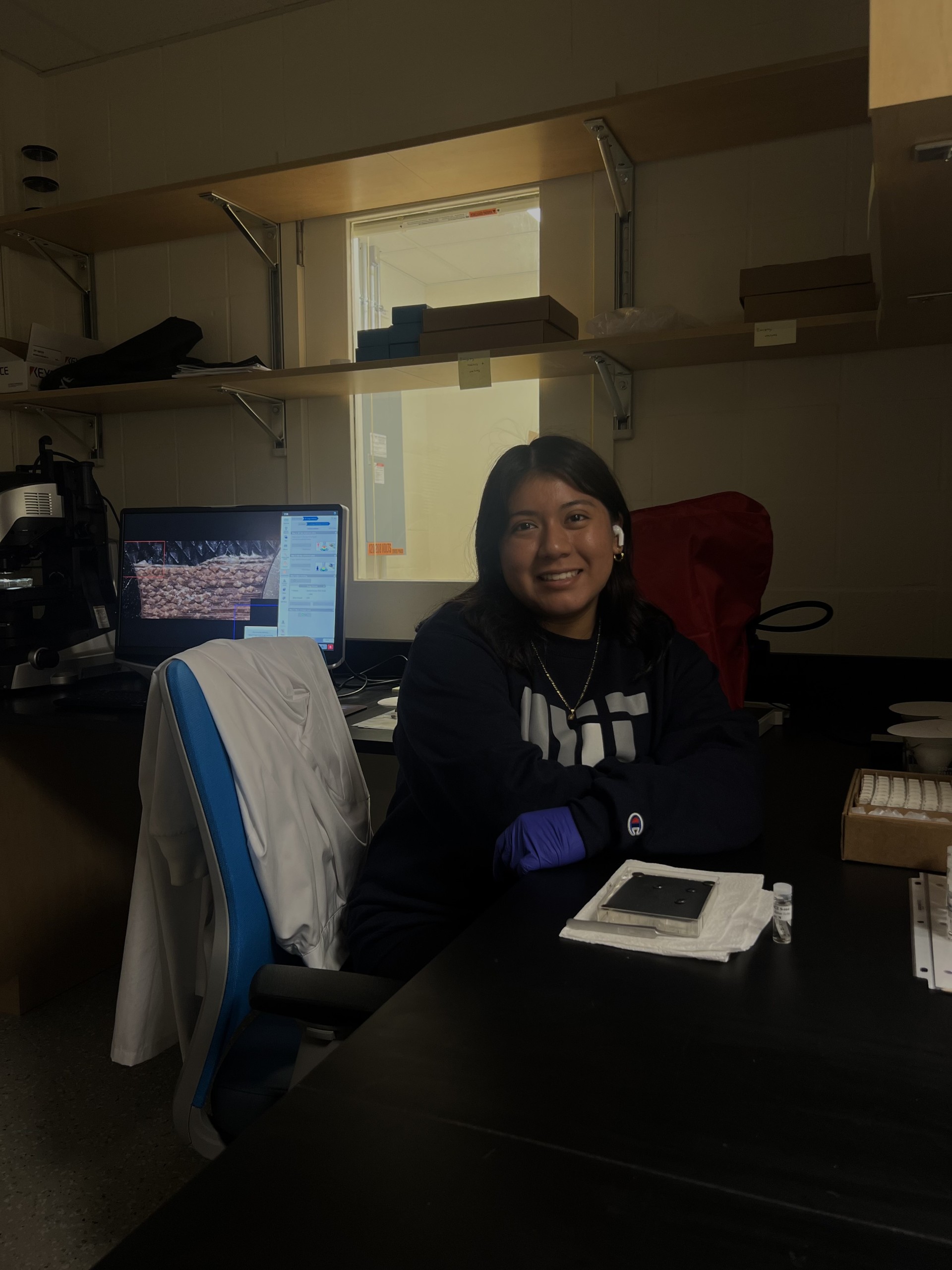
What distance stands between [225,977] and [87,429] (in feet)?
7.83

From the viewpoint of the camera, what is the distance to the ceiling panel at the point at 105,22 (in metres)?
2.58

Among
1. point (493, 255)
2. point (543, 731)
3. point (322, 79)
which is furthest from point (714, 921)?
point (322, 79)

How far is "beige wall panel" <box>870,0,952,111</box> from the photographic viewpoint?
77 cm

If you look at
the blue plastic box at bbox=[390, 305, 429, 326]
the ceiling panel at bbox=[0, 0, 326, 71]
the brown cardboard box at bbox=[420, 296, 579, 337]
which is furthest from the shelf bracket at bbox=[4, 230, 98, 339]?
the brown cardboard box at bbox=[420, 296, 579, 337]

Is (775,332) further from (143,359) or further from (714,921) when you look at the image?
(143,359)

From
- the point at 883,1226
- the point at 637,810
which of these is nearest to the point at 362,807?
the point at 637,810

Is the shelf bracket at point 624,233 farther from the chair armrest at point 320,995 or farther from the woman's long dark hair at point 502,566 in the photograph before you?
the chair armrest at point 320,995

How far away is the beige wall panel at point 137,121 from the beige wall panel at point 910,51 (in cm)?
251

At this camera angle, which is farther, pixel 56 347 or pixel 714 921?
pixel 56 347

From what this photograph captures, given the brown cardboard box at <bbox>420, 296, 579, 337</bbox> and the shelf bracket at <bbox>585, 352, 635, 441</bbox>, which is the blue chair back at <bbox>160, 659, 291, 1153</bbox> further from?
the shelf bracket at <bbox>585, 352, 635, 441</bbox>

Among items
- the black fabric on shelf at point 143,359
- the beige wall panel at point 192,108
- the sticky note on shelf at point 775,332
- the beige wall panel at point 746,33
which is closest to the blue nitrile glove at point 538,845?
the sticky note on shelf at point 775,332

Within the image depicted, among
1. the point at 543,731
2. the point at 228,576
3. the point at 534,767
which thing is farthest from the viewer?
the point at 228,576

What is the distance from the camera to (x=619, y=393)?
2301mm

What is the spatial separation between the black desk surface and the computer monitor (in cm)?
156
